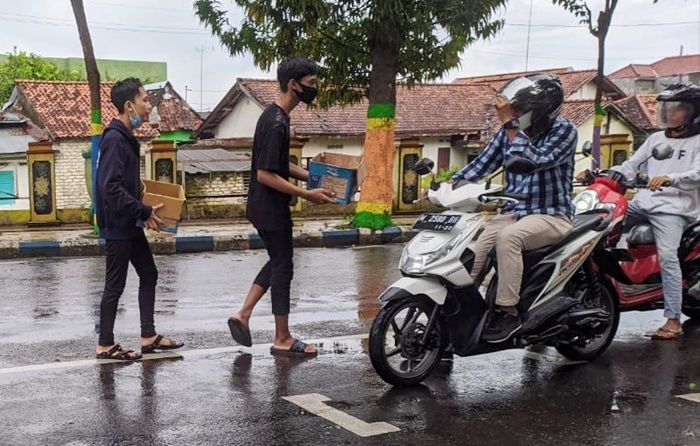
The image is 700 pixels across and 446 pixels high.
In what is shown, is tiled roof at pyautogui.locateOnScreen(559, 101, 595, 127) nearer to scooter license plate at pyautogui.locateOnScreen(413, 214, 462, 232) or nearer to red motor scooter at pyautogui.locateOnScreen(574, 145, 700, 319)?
red motor scooter at pyautogui.locateOnScreen(574, 145, 700, 319)

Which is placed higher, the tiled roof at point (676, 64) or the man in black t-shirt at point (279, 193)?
the tiled roof at point (676, 64)

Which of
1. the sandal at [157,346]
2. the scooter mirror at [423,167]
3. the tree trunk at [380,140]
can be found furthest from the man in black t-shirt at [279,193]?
the tree trunk at [380,140]

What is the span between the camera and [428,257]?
4691 mm

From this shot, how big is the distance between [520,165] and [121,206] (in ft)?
8.11

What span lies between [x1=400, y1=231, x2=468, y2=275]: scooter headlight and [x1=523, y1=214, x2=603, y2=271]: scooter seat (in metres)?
0.50

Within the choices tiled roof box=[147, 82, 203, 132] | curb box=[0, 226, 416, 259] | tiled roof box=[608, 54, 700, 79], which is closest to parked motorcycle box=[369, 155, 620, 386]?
curb box=[0, 226, 416, 259]

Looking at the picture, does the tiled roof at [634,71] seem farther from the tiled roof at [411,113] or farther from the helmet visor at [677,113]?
the helmet visor at [677,113]

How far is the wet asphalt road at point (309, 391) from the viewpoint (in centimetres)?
406

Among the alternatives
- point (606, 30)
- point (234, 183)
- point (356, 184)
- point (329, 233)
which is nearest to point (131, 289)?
point (356, 184)

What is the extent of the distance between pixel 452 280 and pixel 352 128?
1130 inches

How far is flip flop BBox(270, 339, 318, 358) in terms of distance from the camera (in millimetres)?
5547

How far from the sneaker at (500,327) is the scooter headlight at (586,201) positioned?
115 centimetres

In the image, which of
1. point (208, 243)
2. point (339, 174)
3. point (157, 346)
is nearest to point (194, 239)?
point (208, 243)

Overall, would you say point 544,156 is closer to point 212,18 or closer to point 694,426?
point 694,426
